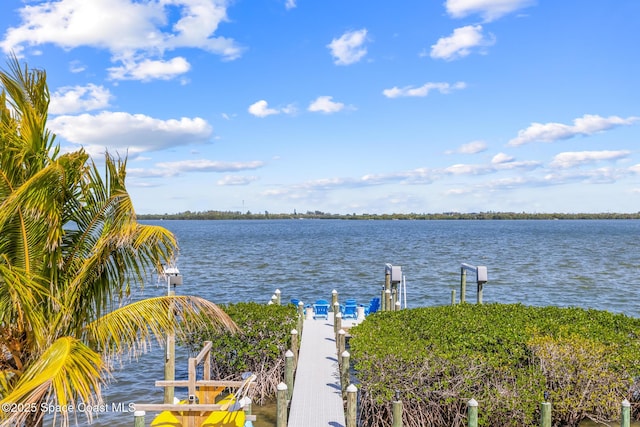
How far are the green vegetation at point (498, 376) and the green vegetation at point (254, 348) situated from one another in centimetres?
325

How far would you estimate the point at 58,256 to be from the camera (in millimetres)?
7215

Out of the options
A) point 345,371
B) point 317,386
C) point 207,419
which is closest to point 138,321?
point 207,419

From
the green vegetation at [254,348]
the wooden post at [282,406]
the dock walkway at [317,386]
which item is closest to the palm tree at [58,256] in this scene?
the wooden post at [282,406]

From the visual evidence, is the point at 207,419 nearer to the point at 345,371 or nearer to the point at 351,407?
the point at 351,407

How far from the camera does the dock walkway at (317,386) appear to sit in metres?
12.2

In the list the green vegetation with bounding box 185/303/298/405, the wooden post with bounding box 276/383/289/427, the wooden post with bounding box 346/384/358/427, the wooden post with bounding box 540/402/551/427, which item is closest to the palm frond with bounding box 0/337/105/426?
the wooden post with bounding box 276/383/289/427

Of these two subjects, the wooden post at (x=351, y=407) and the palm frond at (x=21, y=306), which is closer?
the palm frond at (x=21, y=306)

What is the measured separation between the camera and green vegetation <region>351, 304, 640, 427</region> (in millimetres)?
11992

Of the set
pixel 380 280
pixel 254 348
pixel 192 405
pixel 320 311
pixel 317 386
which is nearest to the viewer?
pixel 192 405

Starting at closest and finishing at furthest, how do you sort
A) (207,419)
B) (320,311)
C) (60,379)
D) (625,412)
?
1. (60,379)
2. (625,412)
3. (207,419)
4. (320,311)

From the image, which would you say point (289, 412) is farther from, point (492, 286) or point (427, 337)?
point (492, 286)

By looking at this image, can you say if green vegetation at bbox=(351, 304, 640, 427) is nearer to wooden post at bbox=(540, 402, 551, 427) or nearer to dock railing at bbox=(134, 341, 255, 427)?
wooden post at bbox=(540, 402, 551, 427)

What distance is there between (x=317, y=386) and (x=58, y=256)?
914cm

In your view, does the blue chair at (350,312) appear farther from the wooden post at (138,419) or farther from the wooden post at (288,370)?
the wooden post at (138,419)
